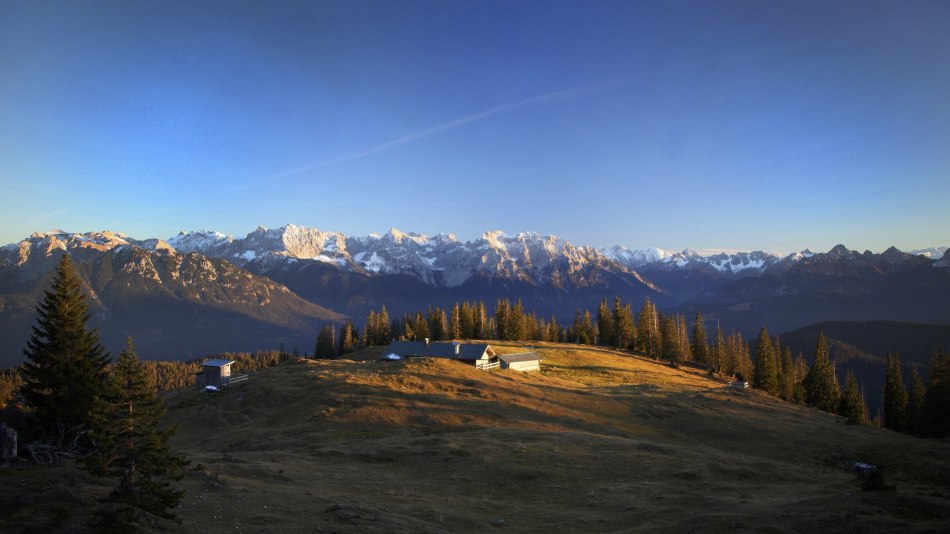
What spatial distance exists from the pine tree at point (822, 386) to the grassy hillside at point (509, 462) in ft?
83.8

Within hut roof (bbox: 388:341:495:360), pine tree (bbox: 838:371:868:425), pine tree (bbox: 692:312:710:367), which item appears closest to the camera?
pine tree (bbox: 838:371:868:425)

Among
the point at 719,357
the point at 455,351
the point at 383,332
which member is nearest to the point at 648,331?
the point at 719,357

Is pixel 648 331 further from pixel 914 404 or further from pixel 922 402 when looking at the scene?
pixel 922 402

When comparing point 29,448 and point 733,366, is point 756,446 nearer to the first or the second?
point 29,448

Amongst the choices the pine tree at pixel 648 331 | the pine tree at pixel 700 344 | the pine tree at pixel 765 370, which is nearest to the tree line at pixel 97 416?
the pine tree at pixel 765 370

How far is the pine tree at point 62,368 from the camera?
114 ft

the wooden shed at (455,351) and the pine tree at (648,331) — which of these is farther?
the pine tree at (648,331)

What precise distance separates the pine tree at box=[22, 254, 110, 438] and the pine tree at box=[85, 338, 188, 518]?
66.2ft

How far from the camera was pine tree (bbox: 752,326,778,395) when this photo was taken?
10200 cm

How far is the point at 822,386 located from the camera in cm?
9712

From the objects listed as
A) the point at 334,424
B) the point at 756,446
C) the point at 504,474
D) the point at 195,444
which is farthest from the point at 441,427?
the point at 756,446

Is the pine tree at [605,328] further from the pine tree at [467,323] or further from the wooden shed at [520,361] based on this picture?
the wooden shed at [520,361]

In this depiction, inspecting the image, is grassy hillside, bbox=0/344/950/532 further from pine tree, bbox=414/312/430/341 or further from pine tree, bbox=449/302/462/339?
pine tree, bbox=449/302/462/339

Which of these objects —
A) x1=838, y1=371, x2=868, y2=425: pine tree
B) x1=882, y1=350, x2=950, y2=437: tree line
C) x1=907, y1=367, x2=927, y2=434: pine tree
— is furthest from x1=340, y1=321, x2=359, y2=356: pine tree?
x1=907, y1=367, x2=927, y2=434: pine tree
